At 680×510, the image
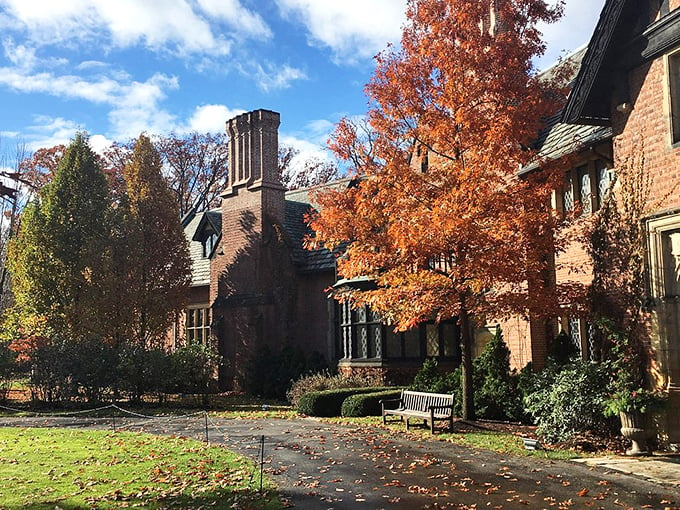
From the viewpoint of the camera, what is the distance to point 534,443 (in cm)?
1208

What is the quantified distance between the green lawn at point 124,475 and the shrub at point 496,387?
21.1 ft

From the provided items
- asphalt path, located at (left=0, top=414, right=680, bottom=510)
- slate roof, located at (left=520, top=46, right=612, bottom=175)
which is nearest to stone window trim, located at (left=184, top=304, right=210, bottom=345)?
asphalt path, located at (left=0, top=414, right=680, bottom=510)

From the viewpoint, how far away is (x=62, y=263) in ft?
81.4

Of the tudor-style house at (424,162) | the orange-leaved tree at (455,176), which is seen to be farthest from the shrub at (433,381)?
the orange-leaved tree at (455,176)

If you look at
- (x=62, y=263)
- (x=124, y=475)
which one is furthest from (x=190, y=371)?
(x=124, y=475)

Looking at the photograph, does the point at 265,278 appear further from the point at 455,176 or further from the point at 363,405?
the point at 455,176

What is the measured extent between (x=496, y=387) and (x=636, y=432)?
16.2 feet

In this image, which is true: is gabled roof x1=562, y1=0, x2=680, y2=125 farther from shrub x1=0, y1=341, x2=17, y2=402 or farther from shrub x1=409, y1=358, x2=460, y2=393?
shrub x1=0, y1=341, x2=17, y2=402

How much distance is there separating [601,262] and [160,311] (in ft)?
56.0

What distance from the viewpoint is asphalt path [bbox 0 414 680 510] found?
8.62 m

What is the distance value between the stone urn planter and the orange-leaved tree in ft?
10.0

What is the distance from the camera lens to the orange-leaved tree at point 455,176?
45.3ft

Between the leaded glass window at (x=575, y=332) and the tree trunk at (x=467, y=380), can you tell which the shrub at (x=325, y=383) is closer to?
the tree trunk at (x=467, y=380)

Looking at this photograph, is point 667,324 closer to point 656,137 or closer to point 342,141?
point 656,137
